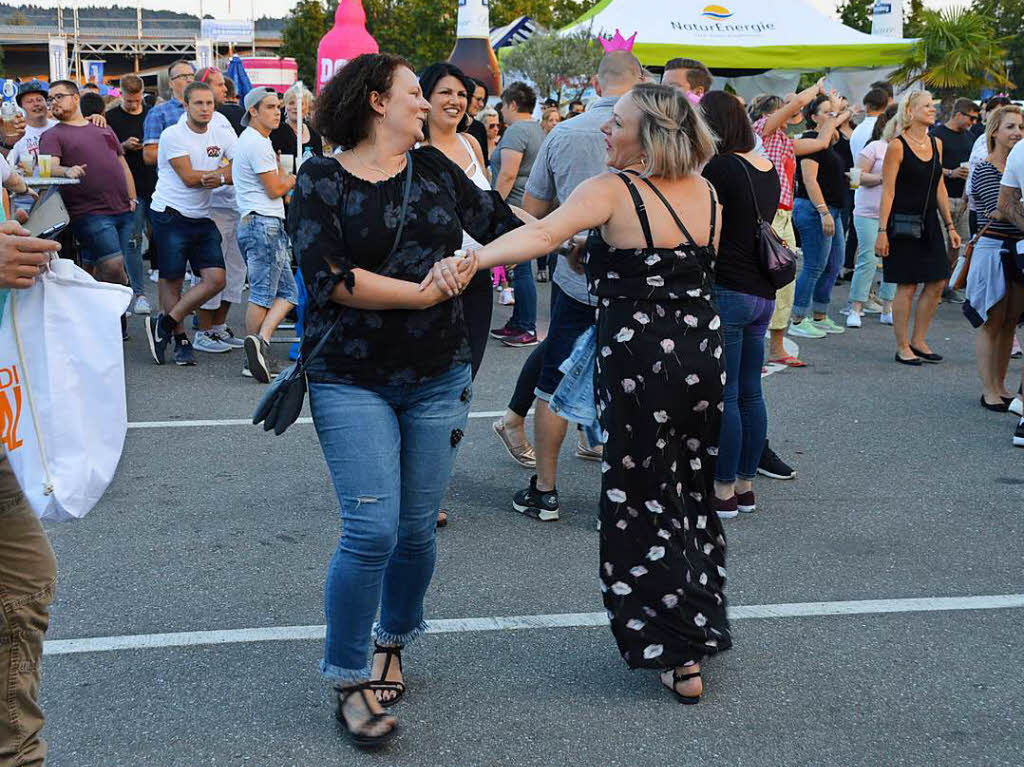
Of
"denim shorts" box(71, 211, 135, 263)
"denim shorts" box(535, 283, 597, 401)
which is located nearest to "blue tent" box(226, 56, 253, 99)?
"denim shorts" box(71, 211, 135, 263)

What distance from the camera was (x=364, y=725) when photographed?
318 centimetres

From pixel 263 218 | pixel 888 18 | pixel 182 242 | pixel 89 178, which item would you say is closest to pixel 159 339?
pixel 182 242

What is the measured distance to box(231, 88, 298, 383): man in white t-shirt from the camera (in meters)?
8.04

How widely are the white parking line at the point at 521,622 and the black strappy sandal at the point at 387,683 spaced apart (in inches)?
20.0

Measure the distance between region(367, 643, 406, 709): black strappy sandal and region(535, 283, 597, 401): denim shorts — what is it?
6.54ft

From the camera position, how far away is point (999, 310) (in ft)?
24.3

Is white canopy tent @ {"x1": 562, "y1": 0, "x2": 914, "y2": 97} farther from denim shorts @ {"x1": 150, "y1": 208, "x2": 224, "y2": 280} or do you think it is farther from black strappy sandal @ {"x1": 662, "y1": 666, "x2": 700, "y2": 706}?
black strappy sandal @ {"x1": 662, "y1": 666, "x2": 700, "y2": 706}

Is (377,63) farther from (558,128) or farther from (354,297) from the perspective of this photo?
(558,128)

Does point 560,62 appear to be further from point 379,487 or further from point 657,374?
point 379,487

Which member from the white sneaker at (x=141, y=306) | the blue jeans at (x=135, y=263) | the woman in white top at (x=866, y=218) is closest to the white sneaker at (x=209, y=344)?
the blue jeans at (x=135, y=263)

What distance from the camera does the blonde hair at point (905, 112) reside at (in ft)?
27.0

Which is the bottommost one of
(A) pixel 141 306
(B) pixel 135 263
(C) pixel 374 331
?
(A) pixel 141 306

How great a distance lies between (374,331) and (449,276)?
0.85 feet

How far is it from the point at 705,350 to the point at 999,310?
4567 millimetres
